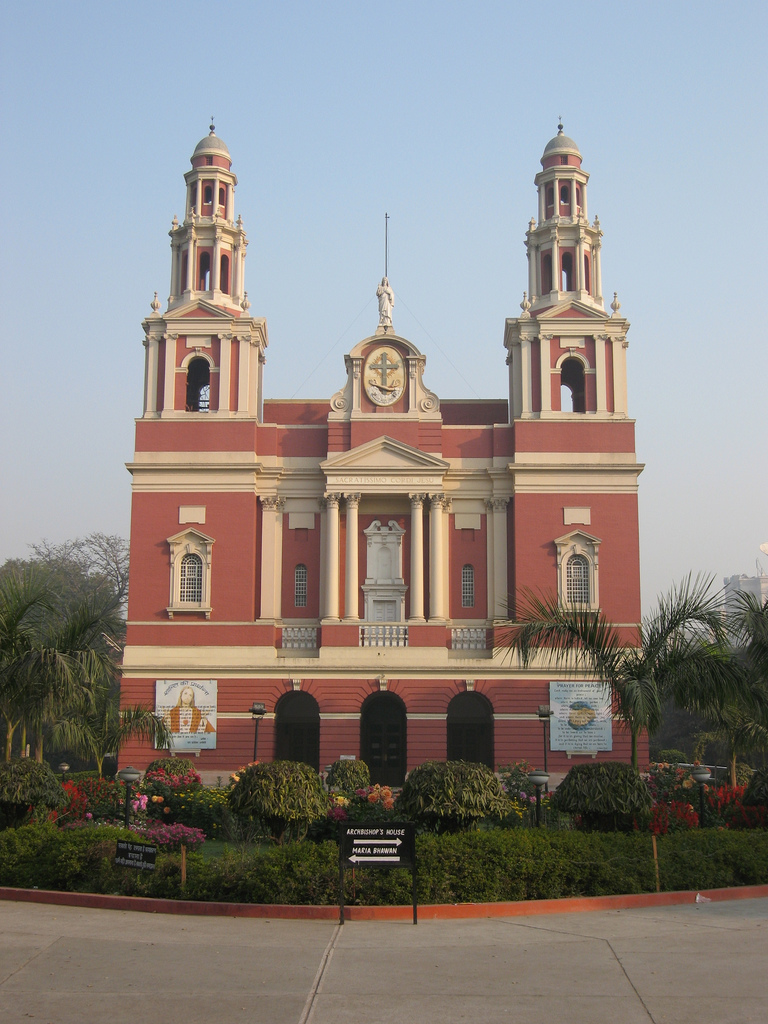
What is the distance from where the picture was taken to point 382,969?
11.0 metres

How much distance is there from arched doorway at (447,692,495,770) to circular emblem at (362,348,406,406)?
1051 cm

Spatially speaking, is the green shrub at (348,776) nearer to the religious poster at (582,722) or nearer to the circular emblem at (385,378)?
the religious poster at (582,722)

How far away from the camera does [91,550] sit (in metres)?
65.4

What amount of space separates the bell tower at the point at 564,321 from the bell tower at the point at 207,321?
9456 millimetres

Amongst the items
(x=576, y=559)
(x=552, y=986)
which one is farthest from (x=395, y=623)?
(x=552, y=986)

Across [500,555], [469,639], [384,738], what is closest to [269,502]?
[500,555]

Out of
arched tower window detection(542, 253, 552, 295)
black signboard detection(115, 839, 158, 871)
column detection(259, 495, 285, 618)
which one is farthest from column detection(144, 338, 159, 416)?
black signboard detection(115, 839, 158, 871)

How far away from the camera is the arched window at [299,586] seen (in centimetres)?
3978

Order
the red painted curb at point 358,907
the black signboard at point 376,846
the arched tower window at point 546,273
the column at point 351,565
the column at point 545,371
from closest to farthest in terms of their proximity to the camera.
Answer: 1. the black signboard at point 376,846
2. the red painted curb at point 358,907
3. the column at point 351,565
4. the column at point 545,371
5. the arched tower window at point 546,273

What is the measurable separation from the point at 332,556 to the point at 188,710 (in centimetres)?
686

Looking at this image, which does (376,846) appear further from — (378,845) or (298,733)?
(298,733)

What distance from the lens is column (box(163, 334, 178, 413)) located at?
1563 inches

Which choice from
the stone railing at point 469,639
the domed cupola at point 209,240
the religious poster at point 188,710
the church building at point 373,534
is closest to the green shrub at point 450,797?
the church building at point 373,534

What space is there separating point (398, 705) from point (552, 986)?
1094 inches
